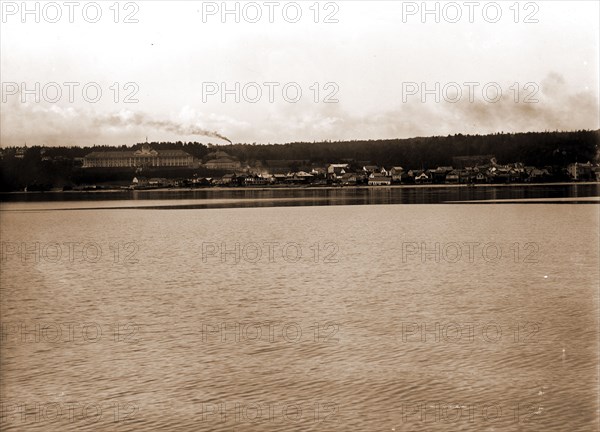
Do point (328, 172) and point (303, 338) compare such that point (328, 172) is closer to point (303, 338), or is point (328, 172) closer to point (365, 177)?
point (365, 177)

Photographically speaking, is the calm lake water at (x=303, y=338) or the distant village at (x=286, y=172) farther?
the distant village at (x=286, y=172)

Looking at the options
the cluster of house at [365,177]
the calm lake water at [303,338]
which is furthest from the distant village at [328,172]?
the calm lake water at [303,338]

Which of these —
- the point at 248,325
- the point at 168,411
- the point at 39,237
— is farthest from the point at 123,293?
the point at 39,237

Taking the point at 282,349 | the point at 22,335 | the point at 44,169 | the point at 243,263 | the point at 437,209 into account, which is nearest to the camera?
the point at 282,349

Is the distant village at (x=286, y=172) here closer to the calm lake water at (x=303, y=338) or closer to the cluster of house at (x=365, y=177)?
the cluster of house at (x=365, y=177)

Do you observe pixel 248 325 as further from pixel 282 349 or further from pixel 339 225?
pixel 339 225

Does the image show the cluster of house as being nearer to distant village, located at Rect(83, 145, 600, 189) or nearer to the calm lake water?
distant village, located at Rect(83, 145, 600, 189)
